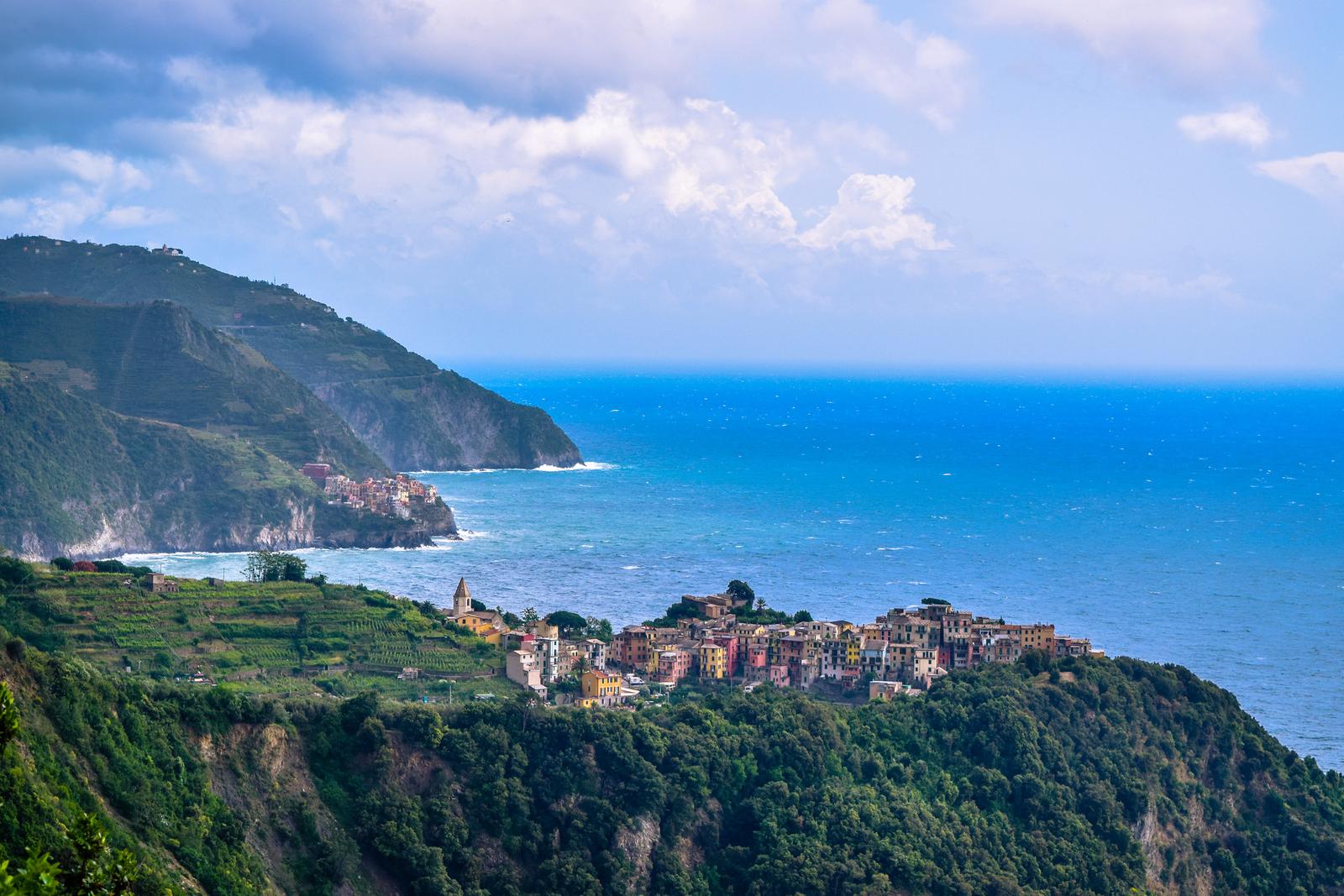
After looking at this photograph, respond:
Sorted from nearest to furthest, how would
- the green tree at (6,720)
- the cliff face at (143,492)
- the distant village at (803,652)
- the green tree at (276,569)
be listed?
the green tree at (6,720) → the distant village at (803,652) → the green tree at (276,569) → the cliff face at (143,492)

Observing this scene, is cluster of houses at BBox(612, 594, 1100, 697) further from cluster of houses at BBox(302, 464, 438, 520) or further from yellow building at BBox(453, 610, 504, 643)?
cluster of houses at BBox(302, 464, 438, 520)

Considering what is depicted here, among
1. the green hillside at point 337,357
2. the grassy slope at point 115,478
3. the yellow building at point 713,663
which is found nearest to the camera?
the yellow building at point 713,663

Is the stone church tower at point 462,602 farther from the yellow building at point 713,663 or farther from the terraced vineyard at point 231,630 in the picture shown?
the yellow building at point 713,663

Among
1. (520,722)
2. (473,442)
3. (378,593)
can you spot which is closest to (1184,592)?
(378,593)

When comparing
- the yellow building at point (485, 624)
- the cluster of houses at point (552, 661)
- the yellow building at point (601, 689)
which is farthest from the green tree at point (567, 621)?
the yellow building at point (601, 689)

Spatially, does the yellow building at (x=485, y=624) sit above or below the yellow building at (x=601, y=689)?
above

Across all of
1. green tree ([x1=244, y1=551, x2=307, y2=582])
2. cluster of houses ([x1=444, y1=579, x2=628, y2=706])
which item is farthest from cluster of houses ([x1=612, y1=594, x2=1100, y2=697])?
green tree ([x1=244, y1=551, x2=307, y2=582])

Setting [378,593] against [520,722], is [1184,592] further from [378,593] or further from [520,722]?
[520,722]

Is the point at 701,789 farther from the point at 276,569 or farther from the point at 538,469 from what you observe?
the point at 538,469
